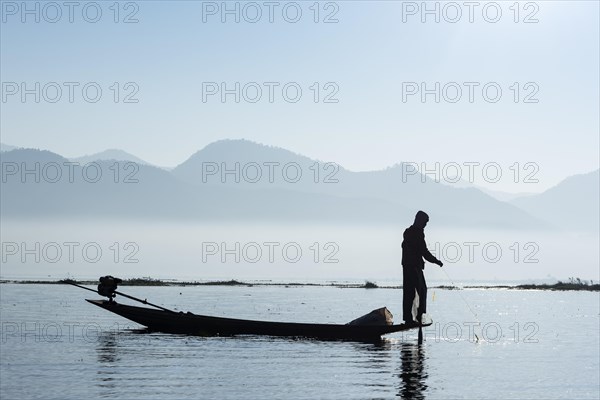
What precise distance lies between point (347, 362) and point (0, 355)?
1121 centimetres

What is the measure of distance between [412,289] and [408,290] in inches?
7.5

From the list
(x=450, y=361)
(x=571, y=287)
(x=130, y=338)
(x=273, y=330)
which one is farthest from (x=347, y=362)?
(x=571, y=287)

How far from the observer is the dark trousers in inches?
1330

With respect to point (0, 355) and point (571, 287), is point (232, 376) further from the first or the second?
point (571, 287)

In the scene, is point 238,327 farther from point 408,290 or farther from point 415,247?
point 415,247

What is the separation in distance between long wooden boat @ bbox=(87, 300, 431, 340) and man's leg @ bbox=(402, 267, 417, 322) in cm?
49

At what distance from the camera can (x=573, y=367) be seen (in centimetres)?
3127

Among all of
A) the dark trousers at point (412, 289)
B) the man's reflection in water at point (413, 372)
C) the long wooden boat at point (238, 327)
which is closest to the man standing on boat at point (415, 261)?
the dark trousers at point (412, 289)

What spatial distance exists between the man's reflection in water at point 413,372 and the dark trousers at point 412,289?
1.43 meters

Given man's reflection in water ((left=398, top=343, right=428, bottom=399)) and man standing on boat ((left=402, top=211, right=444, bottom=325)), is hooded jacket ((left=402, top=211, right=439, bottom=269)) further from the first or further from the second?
man's reflection in water ((left=398, top=343, right=428, bottom=399))

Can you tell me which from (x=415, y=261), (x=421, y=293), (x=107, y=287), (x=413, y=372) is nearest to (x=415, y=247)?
(x=415, y=261)

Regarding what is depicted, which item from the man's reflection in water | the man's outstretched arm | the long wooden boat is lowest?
the man's reflection in water

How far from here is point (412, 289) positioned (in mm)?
34000

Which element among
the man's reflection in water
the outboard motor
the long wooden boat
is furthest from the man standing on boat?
the outboard motor
